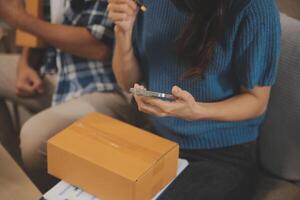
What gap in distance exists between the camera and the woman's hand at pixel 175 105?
3.31 ft

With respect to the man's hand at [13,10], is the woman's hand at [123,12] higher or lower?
higher

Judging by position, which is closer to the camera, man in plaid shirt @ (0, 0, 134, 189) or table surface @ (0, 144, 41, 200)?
table surface @ (0, 144, 41, 200)

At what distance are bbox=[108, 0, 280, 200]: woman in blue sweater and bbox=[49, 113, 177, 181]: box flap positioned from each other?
7cm

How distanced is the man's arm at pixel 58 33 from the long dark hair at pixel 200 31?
1.18ft

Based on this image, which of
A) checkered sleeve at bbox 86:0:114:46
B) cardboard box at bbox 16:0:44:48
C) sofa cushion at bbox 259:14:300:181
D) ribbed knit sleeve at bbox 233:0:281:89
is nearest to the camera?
ribbed knit sleeve at bbox 233:0:281:89

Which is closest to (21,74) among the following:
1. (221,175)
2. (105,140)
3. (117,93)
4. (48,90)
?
(48,90)

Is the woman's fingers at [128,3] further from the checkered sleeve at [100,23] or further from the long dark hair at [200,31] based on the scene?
the checkered sleeve at [100,23]

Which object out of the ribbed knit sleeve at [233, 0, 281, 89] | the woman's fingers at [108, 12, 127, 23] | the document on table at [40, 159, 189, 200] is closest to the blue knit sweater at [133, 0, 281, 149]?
the ribbed knit sleeve at [233, 0, 281, 89]

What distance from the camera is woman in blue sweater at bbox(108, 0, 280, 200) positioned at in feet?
3.56

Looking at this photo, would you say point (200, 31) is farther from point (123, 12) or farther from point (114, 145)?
point (114, 145)

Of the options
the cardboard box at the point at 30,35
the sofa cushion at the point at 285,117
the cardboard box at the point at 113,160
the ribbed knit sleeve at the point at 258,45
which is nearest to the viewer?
the cardboard box at the point at 113,160

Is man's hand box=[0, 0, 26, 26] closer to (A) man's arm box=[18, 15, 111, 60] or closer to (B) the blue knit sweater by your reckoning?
(A) man's arm box=[18, 15, 111, 60]

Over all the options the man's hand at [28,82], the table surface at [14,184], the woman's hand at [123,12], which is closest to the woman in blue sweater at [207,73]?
the woman's hand at [123,12]

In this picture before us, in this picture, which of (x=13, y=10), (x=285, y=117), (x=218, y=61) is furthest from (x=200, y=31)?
(x=13, y=10)
